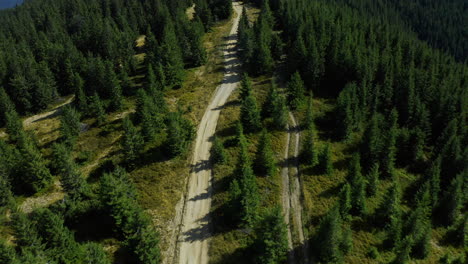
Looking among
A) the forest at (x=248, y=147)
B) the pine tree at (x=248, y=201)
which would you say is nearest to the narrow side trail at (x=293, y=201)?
the forest at (x=248, y=147)

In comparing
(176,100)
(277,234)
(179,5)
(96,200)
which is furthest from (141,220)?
(179,5)

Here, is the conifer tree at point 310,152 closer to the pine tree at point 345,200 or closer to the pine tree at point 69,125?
the pine tree at point 345,200

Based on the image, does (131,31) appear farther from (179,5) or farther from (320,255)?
(320,255)

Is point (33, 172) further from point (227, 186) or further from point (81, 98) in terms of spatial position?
point (227, 186)

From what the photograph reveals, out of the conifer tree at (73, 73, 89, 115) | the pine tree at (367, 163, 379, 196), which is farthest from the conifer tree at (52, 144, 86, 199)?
the pine tree at (367, 163, 379, 196)

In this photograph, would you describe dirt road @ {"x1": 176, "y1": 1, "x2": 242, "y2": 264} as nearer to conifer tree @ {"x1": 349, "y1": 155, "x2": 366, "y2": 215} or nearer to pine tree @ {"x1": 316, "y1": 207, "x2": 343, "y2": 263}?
pine tree @ {"x1": 316, "y1": 207, "x2": 343, "y2": 263}

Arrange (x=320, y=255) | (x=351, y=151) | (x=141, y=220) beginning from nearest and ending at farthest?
(x=141, y=220) → (x=320, y=255) → (x=351, y=151)
